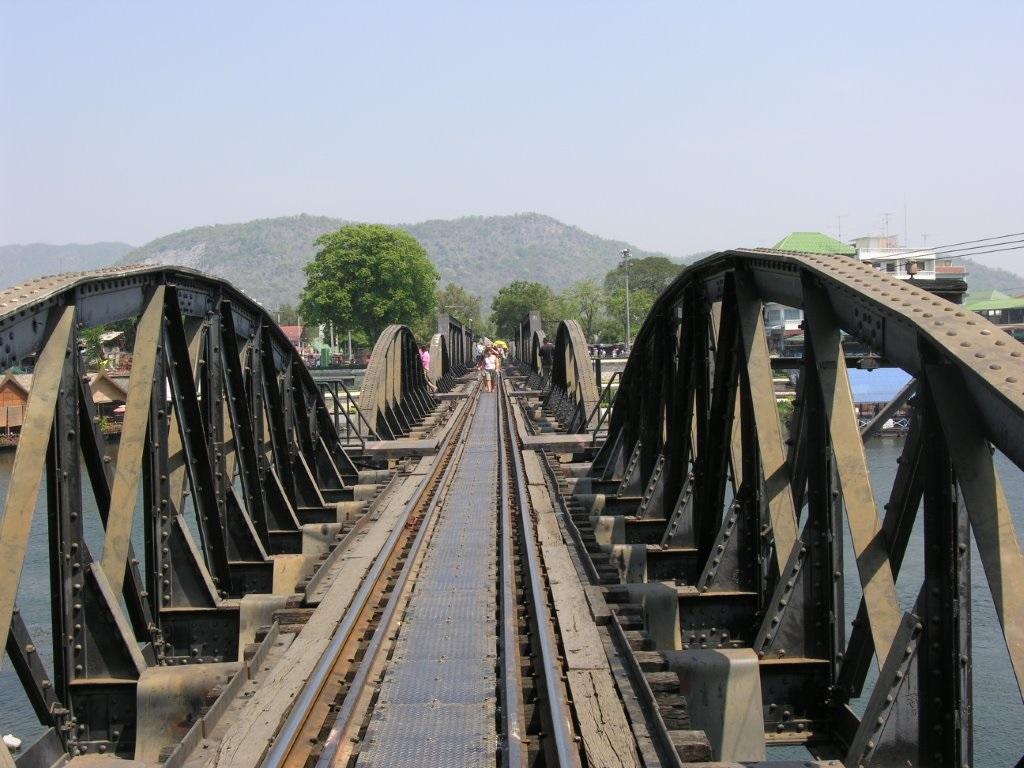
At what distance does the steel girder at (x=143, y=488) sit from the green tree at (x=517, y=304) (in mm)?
128460

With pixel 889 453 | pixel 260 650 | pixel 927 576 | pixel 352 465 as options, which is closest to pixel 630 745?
pixel 927 576

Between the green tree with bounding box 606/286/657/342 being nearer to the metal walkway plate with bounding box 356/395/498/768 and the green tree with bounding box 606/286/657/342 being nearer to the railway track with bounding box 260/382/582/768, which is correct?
the metal walkway plate with bounding box 356/395/498/768

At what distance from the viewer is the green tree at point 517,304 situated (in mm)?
142875

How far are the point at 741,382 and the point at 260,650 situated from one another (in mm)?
4014

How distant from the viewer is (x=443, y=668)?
722 cm

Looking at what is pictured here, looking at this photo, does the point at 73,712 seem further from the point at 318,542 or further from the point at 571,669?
the point at 318,542

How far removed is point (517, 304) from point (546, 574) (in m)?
135

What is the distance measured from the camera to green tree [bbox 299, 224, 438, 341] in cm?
8869

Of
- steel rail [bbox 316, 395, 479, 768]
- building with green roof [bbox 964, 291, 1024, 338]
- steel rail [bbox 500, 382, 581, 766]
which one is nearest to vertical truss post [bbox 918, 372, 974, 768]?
building with green roof [bbox 964, 291, 1024, 338]

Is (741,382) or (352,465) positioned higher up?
(741,382)

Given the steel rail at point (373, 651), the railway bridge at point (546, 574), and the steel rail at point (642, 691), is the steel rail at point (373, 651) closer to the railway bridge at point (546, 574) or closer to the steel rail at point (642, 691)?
the railway bridge at point (546, 574)

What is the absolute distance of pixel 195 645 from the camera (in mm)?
8859

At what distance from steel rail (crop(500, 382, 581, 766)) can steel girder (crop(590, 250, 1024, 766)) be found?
1.30 metres

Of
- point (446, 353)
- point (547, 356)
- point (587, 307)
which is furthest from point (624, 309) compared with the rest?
point (547, 356)
